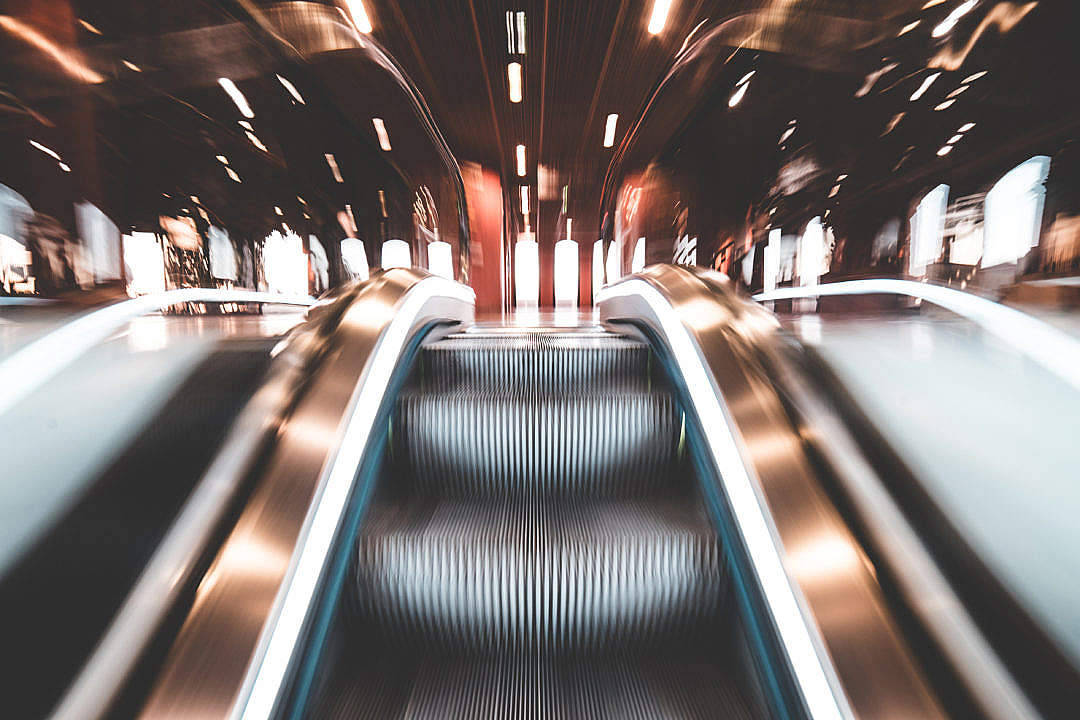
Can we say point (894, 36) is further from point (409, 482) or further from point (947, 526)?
point (409, 482)

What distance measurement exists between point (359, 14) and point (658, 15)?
11.7 ft

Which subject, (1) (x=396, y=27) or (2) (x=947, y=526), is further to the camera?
(1) (x=396, y=27)

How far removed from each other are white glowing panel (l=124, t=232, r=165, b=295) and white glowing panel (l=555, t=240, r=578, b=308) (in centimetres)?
1481

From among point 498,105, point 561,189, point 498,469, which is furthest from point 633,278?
point 561,189

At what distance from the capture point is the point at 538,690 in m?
1.07

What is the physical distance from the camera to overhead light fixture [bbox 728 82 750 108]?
3.72 metres

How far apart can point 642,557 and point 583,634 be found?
0.25m

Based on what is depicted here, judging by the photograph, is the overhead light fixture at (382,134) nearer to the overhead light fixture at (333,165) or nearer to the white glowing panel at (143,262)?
the overhead light fixture at (333,165)

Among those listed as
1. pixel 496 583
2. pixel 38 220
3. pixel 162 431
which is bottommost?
pixel 496 583

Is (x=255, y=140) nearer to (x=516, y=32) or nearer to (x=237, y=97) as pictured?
(x=237, y=97)

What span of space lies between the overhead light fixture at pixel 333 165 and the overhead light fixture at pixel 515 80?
13.9ft

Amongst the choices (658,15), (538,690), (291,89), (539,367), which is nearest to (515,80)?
(658,15)

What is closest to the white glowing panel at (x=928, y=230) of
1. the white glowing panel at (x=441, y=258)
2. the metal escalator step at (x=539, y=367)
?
the metal escalator step at (x=539, y=367)

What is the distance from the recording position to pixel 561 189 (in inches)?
534
